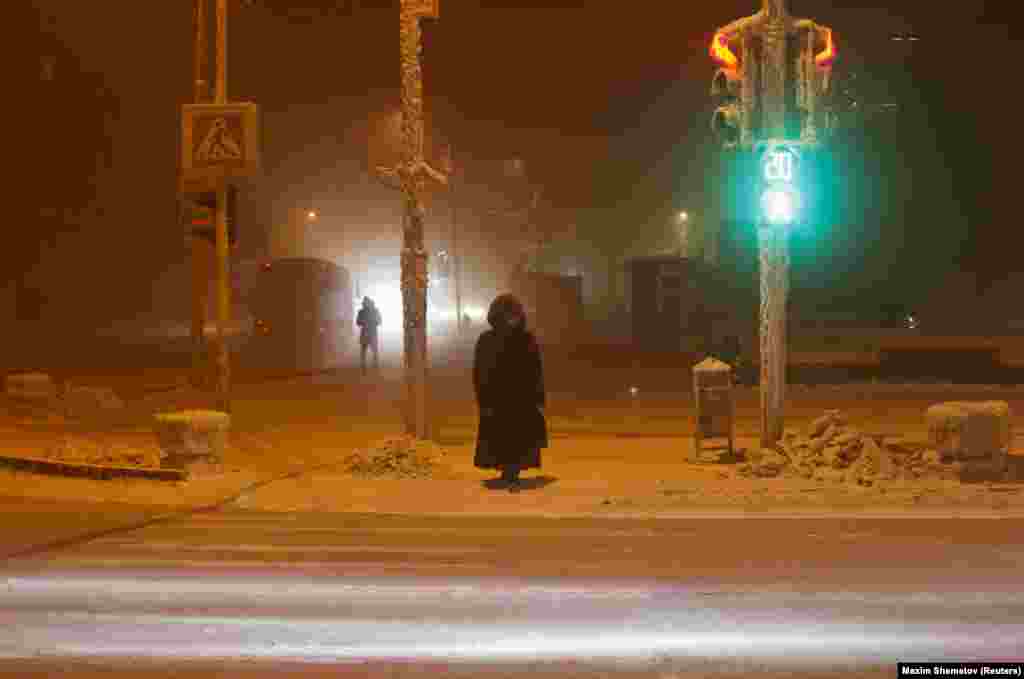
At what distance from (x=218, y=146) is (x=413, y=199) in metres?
2.45

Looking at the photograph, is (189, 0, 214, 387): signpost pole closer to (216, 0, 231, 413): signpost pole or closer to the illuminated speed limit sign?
(216, 0, 231, 413): signpost pole

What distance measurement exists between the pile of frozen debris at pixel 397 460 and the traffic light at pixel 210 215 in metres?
3.60

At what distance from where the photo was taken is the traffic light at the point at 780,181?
15555 millimetres

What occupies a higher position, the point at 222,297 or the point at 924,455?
the point at 222,297

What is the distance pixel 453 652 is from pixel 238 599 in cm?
213

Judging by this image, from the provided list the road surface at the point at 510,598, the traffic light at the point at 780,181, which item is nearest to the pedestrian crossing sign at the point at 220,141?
the road surface at the point at 510,598

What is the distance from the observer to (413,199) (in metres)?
17.0

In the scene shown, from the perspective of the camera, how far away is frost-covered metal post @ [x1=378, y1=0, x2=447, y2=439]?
16891 mm

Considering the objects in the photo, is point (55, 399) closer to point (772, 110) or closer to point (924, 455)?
point (772, 110)

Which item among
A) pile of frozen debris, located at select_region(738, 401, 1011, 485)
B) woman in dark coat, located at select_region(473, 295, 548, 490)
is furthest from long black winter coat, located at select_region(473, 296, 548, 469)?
pile of frozen debris, located at select_region(738, 401, 1011, 485)

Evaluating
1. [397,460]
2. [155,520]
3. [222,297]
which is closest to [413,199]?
[222,297]

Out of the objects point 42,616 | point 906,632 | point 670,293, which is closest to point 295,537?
point 42,616

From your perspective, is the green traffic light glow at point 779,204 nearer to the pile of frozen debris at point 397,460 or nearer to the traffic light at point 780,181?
the traffic light at point 780,181

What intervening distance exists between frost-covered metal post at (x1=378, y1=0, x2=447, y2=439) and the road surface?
426 centimetres
